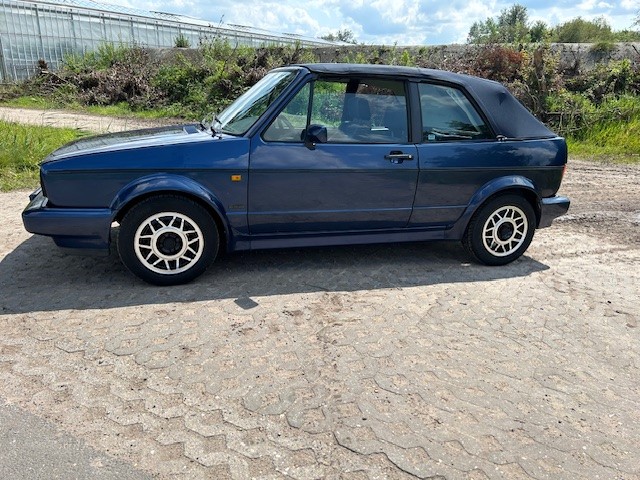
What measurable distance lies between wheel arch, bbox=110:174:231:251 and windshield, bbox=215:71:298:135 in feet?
2.01

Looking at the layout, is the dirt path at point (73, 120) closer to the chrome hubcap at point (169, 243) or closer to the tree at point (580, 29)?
the chrome hubcap at point (169, 243)

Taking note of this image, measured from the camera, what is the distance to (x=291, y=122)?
4312mm

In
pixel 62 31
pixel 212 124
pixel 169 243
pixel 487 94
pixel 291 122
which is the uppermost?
pixel 62 31

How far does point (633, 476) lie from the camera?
8.05ft

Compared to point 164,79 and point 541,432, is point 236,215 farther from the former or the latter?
point 164,79

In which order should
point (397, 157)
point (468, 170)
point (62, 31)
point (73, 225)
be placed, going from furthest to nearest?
point (62, 31)
point (468, 170)
point (397, 157)
point (73, 225)

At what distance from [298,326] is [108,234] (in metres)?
1.63

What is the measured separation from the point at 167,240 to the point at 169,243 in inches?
1.1

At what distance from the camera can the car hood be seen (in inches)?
161

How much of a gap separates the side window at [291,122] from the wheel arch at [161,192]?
67 centimetres

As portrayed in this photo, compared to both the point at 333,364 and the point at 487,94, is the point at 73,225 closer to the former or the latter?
the point at 333,364

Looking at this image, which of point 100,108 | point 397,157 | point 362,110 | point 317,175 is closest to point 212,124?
point 317,175

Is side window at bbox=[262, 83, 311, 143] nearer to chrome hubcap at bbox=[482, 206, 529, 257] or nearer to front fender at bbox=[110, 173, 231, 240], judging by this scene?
front fender at bbox=[110, 173, 231, 240]

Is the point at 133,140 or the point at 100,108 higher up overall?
the point at 133,140
